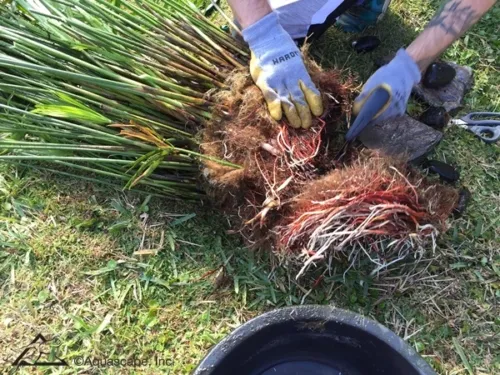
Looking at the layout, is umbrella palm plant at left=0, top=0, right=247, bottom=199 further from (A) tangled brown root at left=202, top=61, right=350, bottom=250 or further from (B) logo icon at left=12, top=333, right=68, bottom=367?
(B) logo icon at left=12, top=333, right=68, bottom=367

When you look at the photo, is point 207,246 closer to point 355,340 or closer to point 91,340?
point 91,340

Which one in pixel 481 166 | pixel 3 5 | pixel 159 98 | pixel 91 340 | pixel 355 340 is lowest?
pixel 481 166

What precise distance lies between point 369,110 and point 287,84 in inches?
9.9

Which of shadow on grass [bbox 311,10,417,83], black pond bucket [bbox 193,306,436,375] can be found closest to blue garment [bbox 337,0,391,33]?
shadow on grass [bbox 311,10,417,83]

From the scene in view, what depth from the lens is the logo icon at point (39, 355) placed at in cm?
155

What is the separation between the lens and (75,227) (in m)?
1.75

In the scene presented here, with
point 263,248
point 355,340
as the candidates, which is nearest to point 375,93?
point 263,248

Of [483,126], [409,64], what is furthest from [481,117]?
[409,64]

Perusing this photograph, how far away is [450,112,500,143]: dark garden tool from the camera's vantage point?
191 centimetres

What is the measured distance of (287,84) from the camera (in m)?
1.53

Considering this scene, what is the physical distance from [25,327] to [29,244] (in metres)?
0.27

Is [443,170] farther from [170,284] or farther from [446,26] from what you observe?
[170,284]

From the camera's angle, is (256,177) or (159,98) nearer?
(256,177)

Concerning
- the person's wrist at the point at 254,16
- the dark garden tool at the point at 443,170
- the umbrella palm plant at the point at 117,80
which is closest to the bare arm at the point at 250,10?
the person's wrist at the point at 254,16
